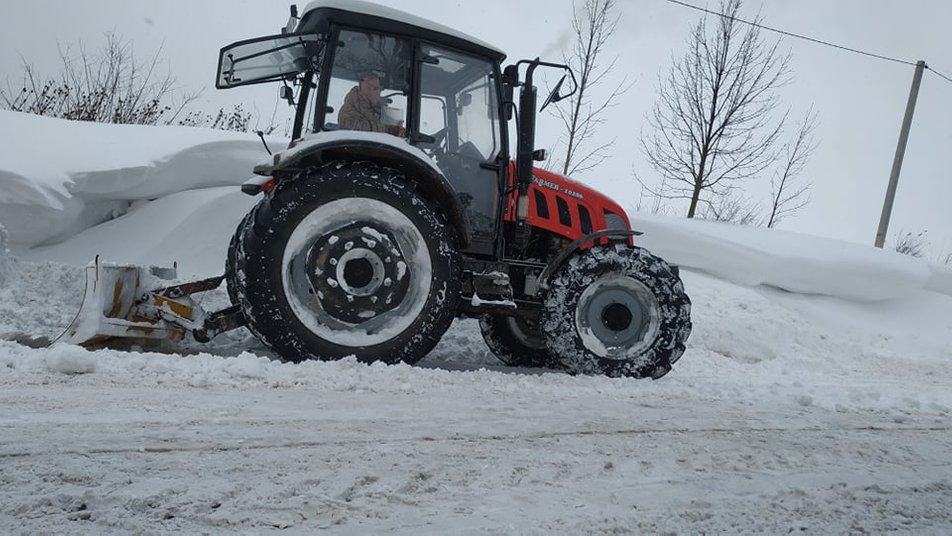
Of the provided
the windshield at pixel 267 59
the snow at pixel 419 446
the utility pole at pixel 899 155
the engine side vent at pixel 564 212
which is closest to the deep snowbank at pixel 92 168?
the snow at pixel 419 446

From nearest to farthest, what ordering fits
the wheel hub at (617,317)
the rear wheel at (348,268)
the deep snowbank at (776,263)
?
the rear wheel at (348,268), the wheel hub at (617,317), the deep snowbank at (776,263)

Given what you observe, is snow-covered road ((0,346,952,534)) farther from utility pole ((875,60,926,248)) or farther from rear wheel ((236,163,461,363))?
utility pole ((875,60,926,248))

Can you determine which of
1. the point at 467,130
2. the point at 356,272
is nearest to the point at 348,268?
the point at 356,272

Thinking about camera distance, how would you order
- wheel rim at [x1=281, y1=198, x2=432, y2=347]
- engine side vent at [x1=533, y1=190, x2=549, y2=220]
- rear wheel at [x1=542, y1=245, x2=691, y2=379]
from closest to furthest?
wheel rim at [x1=281, y1=198, x2=432, y2=347]
rear wheel at [x1=542, y1=245, x2=691, y2=379]
engine side vent at [x1=533, y1=190, x2=549, y2=220]

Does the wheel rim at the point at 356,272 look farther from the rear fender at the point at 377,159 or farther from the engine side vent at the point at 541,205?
the engine side vent at the point at 541,205

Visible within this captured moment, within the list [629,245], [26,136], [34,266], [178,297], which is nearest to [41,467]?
[178,297]

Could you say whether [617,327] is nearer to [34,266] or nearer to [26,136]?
[34,266]

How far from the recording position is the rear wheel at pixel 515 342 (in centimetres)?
540

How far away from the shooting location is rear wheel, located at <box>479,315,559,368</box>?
5398mm

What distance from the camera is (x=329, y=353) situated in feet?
12.1

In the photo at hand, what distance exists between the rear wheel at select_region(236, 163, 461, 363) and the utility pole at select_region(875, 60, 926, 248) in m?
14.1

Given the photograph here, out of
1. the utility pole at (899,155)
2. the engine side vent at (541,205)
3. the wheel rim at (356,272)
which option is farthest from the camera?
the utility pole at (899,155)

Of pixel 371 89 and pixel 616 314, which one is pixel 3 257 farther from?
pixel 616 314

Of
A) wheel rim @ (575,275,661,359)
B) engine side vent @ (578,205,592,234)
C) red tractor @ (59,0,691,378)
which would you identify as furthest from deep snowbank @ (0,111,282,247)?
wheel rim @ (575,275,661,359)
